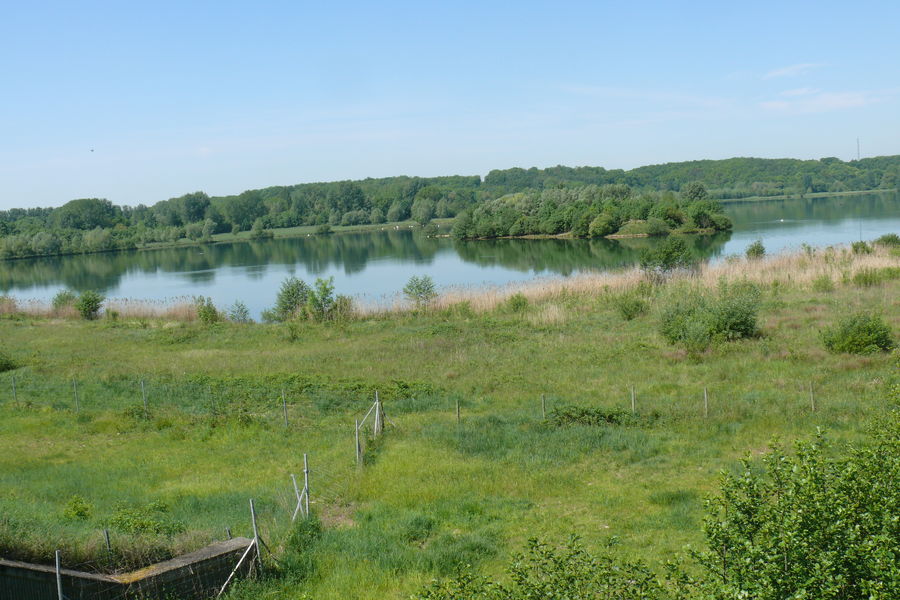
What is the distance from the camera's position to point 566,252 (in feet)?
253

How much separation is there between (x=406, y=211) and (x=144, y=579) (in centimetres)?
15208

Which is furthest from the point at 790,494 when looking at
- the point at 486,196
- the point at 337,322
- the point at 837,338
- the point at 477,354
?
the point at 486,196

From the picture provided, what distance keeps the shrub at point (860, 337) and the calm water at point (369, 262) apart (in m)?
28.9

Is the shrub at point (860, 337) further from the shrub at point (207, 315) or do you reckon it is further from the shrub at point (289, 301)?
the shrub at point (207, 315)

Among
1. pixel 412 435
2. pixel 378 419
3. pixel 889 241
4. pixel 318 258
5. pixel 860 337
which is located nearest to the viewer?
pixel 412 435

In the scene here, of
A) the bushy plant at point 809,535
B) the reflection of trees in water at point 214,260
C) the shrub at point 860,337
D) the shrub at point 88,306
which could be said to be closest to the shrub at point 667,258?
the shrub at point 860,337

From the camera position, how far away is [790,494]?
531cm

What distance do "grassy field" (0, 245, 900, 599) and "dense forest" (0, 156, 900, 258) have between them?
65190 mm

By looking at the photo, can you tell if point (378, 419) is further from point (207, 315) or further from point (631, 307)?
point (207, 315)

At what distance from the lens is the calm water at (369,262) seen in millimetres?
61275

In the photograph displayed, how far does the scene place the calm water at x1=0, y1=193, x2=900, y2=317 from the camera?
61.3 meters

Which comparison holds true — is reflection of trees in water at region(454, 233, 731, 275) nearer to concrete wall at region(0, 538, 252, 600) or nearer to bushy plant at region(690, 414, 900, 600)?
concrete wall at region(0, 538, 252, 600)

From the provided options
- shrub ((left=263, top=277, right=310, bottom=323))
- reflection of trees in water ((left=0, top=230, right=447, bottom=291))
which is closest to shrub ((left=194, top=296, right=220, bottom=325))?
shrub ((left=263, top=277, right=310, bottom=323))

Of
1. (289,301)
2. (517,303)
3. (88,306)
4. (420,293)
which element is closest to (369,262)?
(88,306)
